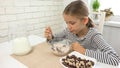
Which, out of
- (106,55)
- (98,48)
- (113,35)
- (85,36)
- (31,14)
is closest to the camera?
(106,55)

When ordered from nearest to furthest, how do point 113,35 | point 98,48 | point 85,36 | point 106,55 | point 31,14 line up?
point 106,55
point 98,48
point 85,36
point 31,14
point 113,35

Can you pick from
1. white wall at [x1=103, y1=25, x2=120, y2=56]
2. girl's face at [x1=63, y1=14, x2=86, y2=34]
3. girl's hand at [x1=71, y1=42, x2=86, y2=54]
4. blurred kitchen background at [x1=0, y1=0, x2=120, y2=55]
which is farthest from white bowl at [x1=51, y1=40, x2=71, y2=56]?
white wall at [x1=103, y1=25, x2=120, y2=56]

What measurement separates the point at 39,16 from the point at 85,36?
776 mm

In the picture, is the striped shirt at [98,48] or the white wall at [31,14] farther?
the white wall at [31,14]

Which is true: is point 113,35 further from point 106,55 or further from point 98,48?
point 106,55

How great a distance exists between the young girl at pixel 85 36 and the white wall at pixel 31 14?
50cm

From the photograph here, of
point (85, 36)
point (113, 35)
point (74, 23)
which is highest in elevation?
point (74, 23)

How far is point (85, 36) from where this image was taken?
0.99 metres

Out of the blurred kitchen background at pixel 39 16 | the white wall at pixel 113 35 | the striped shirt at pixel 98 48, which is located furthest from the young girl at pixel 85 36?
the white wall at pixel 113 35

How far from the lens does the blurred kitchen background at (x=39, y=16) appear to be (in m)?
1.23

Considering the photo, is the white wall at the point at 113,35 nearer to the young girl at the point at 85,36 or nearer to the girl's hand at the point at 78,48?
the young girl at the point at 85,36

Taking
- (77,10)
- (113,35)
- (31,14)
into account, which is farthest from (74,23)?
(113,35)

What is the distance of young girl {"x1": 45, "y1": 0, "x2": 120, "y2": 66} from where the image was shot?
2.45 feet

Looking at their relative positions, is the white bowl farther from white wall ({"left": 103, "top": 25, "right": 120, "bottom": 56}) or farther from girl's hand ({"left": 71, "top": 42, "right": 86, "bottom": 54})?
white wall ({"left": 103, "top": 25, "right": 120, "bottom": 56})
